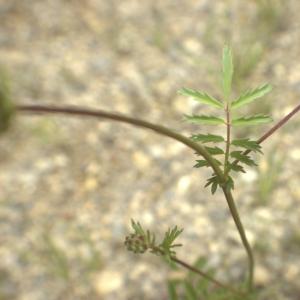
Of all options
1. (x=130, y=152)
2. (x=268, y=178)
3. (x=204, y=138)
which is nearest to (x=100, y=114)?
(x=204, y=138)

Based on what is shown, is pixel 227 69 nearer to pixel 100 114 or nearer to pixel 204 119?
pixel 204 119

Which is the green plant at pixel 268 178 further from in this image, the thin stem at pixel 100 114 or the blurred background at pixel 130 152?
the thin stem at pixel 100 114

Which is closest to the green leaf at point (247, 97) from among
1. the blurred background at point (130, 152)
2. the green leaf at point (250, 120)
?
the green leaf at point (250, 120)

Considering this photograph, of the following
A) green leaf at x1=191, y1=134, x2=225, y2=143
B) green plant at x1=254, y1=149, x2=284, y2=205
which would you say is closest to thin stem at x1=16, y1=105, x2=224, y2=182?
green leaf at x1=191, y1=134, x2=225, y2=143

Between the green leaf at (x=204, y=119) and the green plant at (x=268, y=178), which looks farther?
the green plant at (x=268, y=178)

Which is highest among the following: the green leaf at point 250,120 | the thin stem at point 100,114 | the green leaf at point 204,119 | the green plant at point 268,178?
the green plant at point 268,178

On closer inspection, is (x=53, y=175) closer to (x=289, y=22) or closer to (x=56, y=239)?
(x=56, y=239)

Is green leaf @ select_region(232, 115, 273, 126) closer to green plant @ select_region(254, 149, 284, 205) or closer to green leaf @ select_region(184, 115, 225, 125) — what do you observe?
green leaf @ select_region(184, 115, 225, 125)

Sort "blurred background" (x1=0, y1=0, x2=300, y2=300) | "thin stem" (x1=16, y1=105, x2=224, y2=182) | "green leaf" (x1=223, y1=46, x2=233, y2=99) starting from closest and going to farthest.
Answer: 1. "thin stem" (x1=16, y1=105, x2=224, y2=182)
2. "green leaf" (x1=223, y1=46, x2=233, y2=99)
3. "blurred background" (x1=0, y1=0, x2=300, y2=300)

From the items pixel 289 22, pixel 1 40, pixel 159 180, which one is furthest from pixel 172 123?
pixel 1 40
